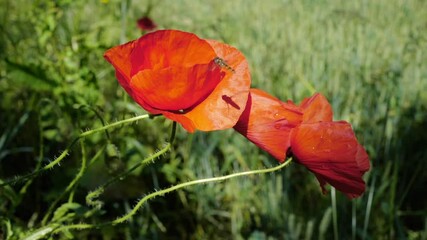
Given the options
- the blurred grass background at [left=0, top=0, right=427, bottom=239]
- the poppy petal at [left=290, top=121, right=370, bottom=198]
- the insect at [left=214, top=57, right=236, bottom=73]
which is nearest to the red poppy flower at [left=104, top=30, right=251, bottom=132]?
the insect at [left=214, top=57, right=236, bottom=73]

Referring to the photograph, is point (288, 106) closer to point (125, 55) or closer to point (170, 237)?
point (125, 55)

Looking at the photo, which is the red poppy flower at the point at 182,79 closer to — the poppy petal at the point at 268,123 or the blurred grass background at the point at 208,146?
the poppy petal at the point at 268,123

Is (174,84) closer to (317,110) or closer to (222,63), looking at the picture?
(222,63)

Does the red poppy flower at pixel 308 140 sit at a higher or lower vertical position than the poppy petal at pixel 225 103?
lower

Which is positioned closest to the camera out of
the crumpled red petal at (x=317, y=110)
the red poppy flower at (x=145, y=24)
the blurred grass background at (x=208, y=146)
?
the crumpled red petal at (x=317, y=110)

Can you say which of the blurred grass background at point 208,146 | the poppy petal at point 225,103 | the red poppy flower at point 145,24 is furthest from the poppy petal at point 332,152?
the red poppy flower at point 145,24

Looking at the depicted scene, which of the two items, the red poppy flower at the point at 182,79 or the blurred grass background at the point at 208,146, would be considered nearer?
the red poppy flower at the point at 182,79

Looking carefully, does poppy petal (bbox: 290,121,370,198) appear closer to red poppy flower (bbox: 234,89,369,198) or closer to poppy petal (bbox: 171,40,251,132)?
red poppy flower (bbox: 234,89,369,198)
